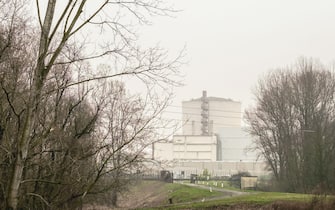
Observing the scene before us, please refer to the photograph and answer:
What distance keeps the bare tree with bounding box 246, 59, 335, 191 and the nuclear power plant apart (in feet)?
120

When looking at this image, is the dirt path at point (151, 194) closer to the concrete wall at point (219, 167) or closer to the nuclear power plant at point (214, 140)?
the concrete wall at point (219, 167)

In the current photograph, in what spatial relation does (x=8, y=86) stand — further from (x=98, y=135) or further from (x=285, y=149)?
(x=285, y=149)

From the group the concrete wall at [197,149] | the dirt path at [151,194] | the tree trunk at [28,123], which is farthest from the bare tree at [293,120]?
the concrete wall at [197,149]

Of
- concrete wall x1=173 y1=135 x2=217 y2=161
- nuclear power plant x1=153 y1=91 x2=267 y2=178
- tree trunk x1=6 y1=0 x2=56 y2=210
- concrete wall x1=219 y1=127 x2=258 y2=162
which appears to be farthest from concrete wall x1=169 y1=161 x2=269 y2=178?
tree trunk x1=6 y1=0 x2=56 y2=210

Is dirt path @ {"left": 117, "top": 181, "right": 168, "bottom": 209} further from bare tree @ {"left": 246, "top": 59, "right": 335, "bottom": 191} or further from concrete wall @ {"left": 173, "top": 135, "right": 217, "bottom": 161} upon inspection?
concrete wall @ {"left": 173, "top": 135, "right": 217, "bottom": 161}

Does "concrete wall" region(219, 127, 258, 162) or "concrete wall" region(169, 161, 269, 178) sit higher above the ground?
"concrete wall" region(219, 127, 258, 162)

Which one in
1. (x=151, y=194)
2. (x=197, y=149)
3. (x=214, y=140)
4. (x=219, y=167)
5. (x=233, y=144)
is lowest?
(x=151, y=194)

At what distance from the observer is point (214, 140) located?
89.5 metres

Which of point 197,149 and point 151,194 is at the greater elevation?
point 197,149

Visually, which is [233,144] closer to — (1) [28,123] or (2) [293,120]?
(2) [293,120]

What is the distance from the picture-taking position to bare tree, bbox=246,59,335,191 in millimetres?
40312

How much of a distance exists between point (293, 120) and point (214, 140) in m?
44.4

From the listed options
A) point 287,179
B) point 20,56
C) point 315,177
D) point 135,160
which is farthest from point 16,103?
point 287,179

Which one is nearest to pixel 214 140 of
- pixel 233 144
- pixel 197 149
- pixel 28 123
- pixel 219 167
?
pixel 197 149
